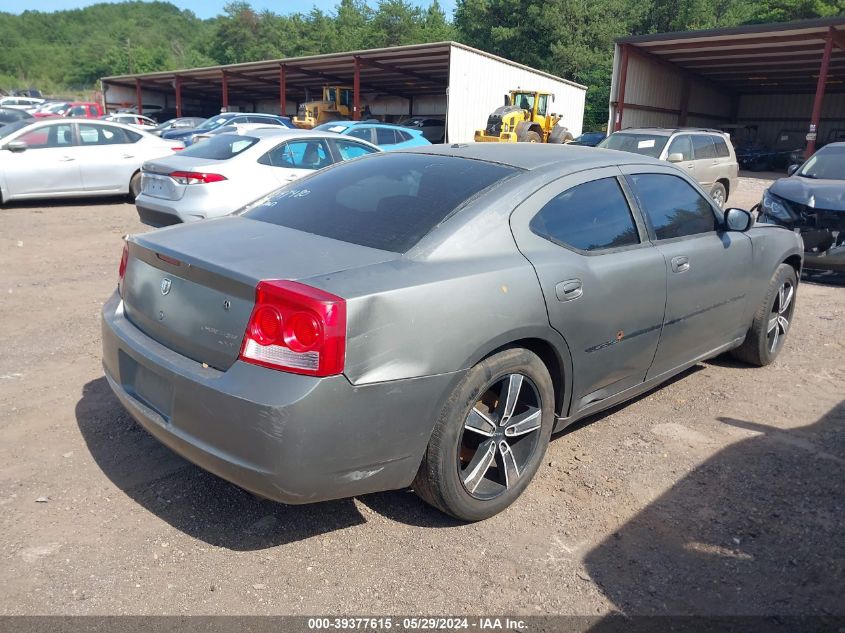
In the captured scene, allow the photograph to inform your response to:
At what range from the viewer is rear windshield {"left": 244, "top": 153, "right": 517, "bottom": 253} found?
315 centimetres

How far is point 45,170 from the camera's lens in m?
11.4

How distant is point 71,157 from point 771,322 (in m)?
10.9

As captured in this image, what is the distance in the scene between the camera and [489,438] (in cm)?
313

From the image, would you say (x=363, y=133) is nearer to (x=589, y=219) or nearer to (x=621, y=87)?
(x=621, y=87)

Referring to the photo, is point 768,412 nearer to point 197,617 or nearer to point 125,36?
point 197,617

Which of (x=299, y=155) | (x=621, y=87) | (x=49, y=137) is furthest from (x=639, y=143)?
(x=621, y=87)

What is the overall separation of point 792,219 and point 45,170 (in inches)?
434

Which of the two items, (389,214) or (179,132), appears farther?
(179,132)

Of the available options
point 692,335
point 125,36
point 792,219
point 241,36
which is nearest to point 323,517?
point 692,335

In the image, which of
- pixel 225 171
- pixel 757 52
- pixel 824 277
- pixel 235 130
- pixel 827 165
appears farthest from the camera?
pixel 757 52

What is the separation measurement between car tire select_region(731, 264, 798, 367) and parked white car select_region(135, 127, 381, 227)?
496cm

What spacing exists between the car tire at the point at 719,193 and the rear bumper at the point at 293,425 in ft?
42.6

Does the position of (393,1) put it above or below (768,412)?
above

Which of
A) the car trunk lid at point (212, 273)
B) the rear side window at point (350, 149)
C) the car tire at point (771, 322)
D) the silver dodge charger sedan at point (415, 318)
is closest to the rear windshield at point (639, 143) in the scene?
the rear side window at point (350, 149)
